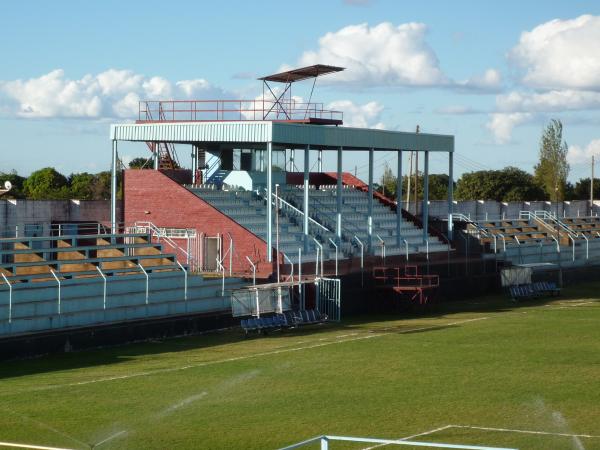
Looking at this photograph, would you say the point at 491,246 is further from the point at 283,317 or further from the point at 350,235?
the point at 283,317

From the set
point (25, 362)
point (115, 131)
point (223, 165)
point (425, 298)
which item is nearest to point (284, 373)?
point (25, 362)

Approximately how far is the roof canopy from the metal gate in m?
12.0

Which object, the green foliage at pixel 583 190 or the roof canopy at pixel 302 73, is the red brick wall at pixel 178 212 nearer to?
the roof canopy at pixel 302 73

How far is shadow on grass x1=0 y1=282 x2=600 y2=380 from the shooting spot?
2438 cm

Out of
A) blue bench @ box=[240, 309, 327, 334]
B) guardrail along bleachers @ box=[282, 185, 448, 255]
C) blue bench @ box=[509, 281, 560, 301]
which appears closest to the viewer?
blue bench @ box=[240, 309, 327, 334]

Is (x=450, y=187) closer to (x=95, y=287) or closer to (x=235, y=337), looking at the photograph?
(x=235, y=337)

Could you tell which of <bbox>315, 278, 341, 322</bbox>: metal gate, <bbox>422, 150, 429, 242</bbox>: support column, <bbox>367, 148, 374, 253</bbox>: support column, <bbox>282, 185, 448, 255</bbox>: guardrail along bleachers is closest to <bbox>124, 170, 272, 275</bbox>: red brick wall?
<bbox>315, 278, 341, 322</bbox>: metal gate

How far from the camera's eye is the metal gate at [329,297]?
113 ft

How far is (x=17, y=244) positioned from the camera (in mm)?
31188

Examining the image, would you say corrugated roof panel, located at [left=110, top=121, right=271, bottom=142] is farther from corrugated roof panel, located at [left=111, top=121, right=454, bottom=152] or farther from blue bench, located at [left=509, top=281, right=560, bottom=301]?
Result: blue bench, located at [left=509, top=281, right=560, bottom=301]

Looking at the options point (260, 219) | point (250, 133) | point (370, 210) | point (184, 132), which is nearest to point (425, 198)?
point (370, 210)

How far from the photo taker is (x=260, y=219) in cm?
3925

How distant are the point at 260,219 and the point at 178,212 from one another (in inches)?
121

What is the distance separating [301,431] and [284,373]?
5886 millimetres
